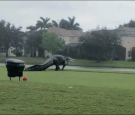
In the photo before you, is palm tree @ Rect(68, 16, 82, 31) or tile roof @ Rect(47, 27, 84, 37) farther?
palm tree @ Rect(68, 16, 82, 31)

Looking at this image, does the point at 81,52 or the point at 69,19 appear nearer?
the point at 81,52

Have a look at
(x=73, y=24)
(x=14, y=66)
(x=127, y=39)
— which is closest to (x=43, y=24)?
(x=73, y=24)

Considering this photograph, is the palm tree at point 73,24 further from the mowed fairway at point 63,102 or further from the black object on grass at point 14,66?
the mowed fairway at point 63,102

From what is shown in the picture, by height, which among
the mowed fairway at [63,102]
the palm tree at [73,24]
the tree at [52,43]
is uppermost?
the palm tree at [73,24]

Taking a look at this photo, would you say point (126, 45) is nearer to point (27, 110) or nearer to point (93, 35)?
point (93, 35)

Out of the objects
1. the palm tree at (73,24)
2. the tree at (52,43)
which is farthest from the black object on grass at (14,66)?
the palm tree at (73,24)

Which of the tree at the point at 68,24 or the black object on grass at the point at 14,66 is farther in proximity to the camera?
the tree at the point at 68,24

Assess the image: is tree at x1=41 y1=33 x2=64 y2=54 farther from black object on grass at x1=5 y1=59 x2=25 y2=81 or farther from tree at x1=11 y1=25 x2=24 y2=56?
black object on grass at x1=5 y1=59 x2=25 y2=81

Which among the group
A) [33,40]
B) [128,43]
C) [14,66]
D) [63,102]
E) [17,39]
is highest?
[17,39]

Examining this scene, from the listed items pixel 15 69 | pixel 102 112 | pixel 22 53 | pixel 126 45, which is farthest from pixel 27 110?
pixel 22 53

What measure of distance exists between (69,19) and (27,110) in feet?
281

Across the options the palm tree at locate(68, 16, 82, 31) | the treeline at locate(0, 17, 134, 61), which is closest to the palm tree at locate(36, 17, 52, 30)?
the treeline at locate(0, 17, 134, 61)

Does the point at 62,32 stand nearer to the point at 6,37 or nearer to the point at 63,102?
the point at 6,37

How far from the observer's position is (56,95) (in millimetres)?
8023
